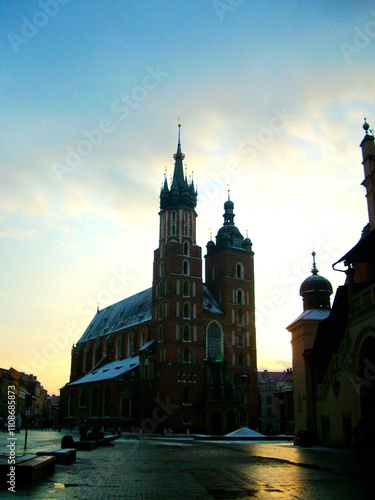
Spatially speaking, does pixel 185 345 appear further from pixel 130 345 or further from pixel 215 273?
pixel 130 345

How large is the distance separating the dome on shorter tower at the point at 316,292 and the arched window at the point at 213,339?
30.6 meters

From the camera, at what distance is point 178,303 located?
7094cm

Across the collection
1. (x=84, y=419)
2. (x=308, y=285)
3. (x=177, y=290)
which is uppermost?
(x=177, y=290)

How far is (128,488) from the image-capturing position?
1145 centimetres

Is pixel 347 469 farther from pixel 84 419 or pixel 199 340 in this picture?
pixel 84 419

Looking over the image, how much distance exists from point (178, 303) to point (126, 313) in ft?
73.2

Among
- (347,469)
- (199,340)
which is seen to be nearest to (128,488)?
(347,469)

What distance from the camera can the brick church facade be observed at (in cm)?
6700

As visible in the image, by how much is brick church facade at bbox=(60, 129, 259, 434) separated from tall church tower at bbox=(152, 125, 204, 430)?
13 cm

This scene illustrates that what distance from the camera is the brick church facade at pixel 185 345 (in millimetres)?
67000

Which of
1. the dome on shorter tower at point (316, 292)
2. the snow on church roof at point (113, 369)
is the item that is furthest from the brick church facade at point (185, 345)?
the dome on shorter tower at point (316, 292)

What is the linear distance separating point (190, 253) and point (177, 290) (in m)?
6.20

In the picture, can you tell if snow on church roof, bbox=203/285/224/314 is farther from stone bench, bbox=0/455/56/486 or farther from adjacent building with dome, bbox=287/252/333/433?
stone bench, bbox=0/455/56/486

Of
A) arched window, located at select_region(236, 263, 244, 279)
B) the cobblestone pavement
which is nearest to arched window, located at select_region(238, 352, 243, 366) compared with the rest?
arched window, located at select_region(236, 263, 244, 279)
